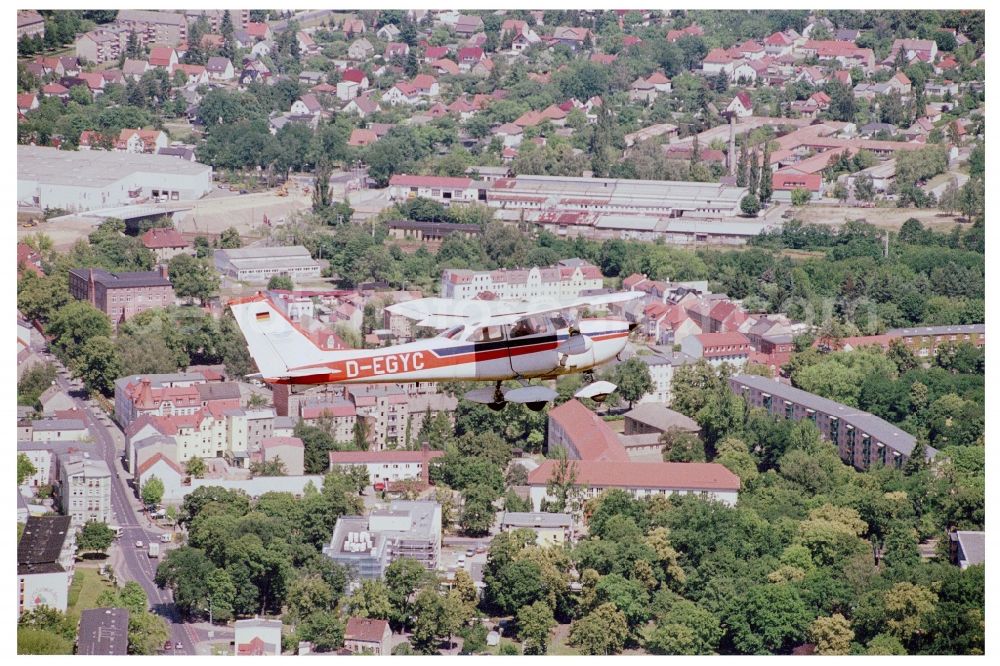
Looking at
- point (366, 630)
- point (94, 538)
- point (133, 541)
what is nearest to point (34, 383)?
point (133, 541)

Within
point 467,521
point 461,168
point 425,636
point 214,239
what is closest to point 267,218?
point 214,239

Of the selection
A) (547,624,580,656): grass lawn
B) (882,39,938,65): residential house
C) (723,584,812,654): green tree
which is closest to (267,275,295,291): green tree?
(547,624,580,656): grass lawn

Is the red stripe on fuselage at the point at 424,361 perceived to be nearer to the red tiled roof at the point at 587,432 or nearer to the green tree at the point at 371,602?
the green tree at the point at 371,602

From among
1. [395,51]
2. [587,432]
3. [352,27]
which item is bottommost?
[587,432]

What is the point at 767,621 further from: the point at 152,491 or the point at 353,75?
the point at 353,75

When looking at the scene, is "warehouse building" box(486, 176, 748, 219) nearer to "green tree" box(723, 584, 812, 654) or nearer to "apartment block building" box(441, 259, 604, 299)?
"apartment block building" box(441, 259, 604, 299)

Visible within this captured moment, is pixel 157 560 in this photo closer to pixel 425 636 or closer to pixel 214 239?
pixel 425 636
